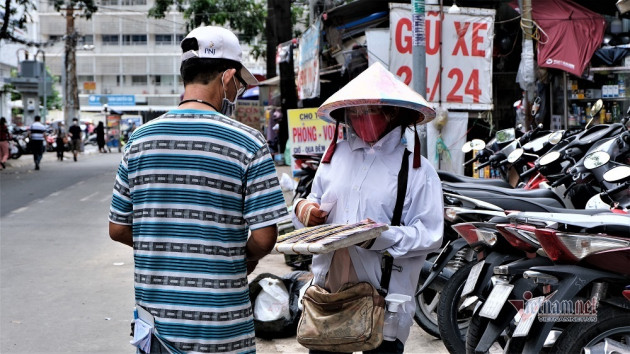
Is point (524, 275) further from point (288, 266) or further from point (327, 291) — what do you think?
point (288, 266)

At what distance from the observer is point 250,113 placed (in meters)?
26.2

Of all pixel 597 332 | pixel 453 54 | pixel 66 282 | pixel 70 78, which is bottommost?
pixel 66 282

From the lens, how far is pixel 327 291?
3.32m

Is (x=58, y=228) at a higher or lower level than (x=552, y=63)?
lower

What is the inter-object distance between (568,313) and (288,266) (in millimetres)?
5077

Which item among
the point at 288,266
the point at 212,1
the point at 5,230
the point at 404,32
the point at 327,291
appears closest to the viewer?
the point at 327,291

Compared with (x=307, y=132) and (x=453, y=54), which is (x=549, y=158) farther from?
(x=307, y=132)

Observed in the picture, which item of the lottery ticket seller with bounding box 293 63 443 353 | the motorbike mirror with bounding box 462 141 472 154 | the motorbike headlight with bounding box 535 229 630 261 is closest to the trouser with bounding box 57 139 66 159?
the motorbike mirror with bounding box 462 141 472 154

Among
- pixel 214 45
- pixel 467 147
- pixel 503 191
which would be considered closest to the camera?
pixel 214 45

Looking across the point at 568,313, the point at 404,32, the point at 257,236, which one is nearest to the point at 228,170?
the point at 257,236

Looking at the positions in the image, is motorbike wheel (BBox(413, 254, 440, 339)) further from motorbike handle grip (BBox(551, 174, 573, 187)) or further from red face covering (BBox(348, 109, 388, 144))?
red face covering (BBox(348, 109, 388, 144))

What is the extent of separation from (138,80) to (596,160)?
238 feet

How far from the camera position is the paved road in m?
5.79

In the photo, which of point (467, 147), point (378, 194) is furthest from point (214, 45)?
point (467, 147)
